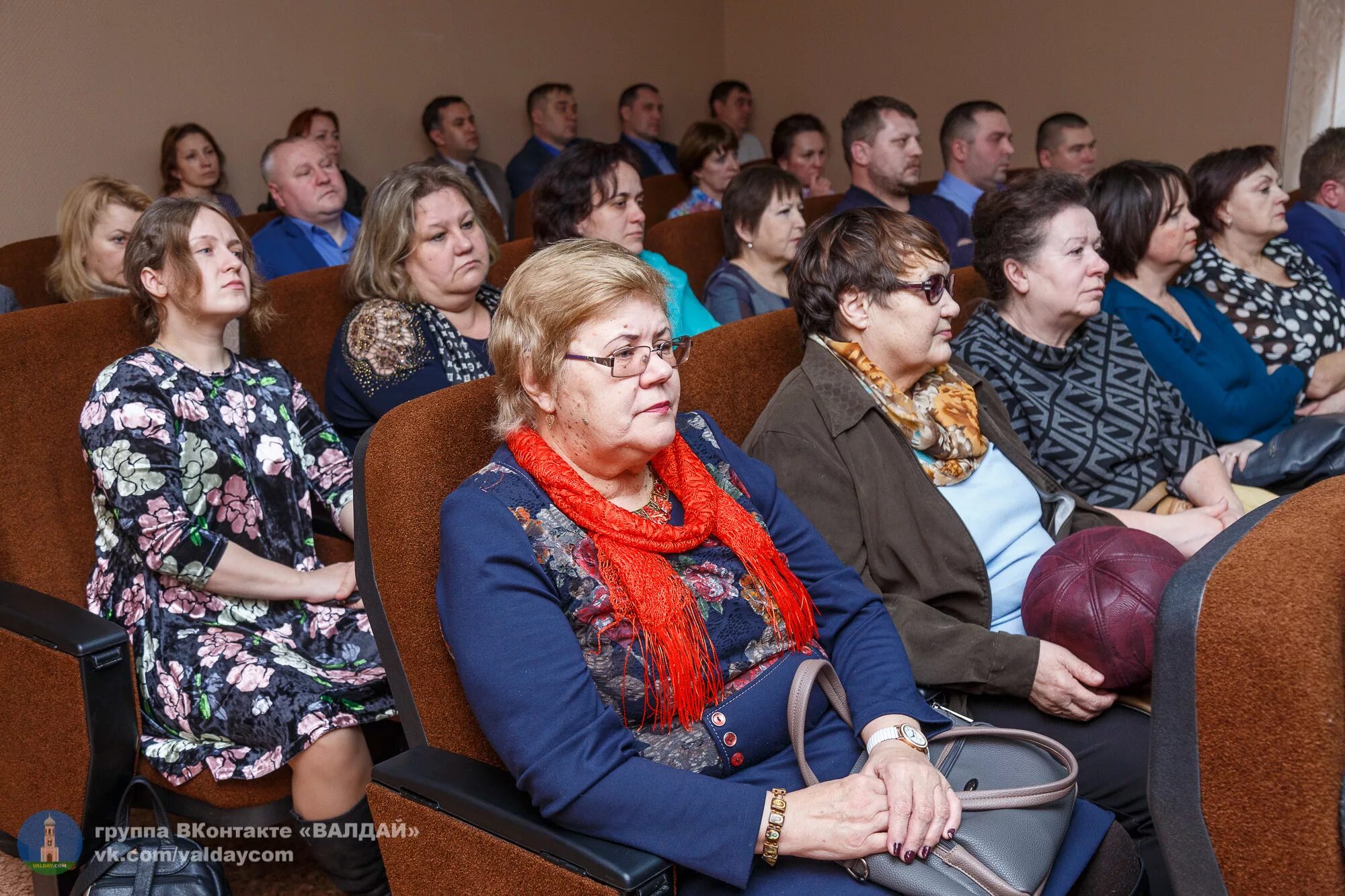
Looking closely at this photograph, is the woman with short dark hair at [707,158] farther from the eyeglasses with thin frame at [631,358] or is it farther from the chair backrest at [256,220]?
the eyeglasses with thin frame at [631,358]

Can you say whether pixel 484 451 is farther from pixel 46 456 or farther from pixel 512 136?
pixel 512 136

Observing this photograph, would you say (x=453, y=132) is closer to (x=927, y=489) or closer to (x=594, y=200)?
(x=594, y=200)

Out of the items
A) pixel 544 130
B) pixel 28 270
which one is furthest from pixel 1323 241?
pixel 544 130

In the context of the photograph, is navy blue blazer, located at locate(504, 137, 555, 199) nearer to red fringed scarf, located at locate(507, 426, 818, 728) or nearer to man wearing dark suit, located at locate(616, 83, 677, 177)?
man wearing dark suit, located at locate(616, 83, 677, 177)

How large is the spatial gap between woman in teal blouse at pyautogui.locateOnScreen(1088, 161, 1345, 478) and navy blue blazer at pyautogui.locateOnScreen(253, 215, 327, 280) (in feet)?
8.01

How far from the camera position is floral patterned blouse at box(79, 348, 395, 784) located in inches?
70.7

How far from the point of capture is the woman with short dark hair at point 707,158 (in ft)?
15.2

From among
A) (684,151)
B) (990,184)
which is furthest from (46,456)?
(990,184)

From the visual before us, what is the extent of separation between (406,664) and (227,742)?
600mm

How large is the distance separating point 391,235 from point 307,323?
268 millimetres

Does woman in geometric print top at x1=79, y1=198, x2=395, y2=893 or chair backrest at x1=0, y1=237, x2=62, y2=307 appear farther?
chair backrest at x1=0, y1=237, x2=62, y2=307

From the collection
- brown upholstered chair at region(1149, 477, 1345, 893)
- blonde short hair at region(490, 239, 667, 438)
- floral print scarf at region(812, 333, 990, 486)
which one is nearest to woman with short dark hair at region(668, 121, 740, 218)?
floral print scarf at region(812, 333, 990, 486)

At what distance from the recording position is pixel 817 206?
13.7 feet

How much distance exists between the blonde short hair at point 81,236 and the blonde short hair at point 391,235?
67 centimetres
